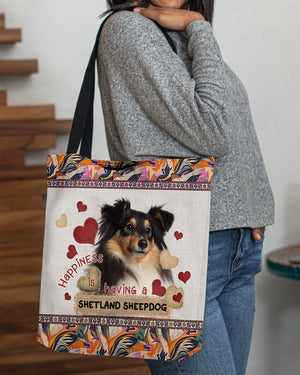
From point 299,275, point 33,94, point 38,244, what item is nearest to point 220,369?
point 299,275

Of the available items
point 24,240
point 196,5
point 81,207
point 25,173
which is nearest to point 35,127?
point 25,173

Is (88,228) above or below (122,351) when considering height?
above

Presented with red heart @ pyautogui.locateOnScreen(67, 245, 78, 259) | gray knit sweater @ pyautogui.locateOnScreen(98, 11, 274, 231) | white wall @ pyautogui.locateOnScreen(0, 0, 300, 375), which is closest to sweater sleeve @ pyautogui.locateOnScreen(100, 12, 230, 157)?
gray knit sweater @ pyautogui.locateOnScreen(98, 11, 274, 231)

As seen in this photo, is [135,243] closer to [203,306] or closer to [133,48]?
[203,306]

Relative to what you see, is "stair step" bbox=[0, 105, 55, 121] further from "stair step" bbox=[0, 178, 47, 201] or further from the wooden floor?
the wooden floor

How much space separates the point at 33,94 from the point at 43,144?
24cm

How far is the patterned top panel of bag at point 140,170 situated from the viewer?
2.58 feet

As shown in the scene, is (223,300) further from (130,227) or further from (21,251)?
(21,251)

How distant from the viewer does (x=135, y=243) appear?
78cm

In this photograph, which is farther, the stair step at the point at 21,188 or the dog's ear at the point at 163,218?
the stair step at the point at 21,188

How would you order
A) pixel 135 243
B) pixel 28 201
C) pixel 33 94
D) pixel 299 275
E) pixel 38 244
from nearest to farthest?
pixel 135 243
pixel 299 275
pixel 38 244
pixel 28 201
pixel 33 94

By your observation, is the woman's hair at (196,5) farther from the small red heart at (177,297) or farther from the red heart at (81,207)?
the small red heart at (177,297)

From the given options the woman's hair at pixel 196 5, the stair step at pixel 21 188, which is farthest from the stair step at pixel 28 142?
the woman's hair at pixel 196 5

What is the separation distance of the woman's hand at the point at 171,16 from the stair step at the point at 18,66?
1217 mm
